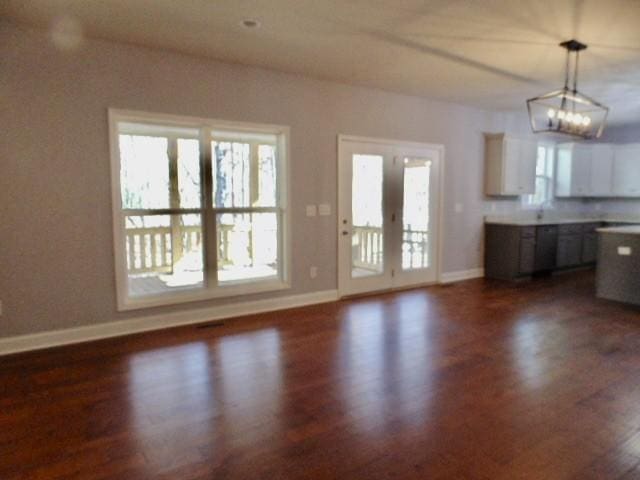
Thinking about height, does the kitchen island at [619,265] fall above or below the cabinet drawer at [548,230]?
below

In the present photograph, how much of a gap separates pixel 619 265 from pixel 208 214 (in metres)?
4.86

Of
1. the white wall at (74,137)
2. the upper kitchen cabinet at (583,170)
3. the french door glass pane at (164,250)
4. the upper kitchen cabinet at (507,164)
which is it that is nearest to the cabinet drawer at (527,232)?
the upper kitchen cabinet at (507,164)

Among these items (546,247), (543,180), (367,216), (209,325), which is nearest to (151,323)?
(209,325)

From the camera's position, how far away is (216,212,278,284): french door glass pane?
17.4 feet

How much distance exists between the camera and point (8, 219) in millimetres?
3398

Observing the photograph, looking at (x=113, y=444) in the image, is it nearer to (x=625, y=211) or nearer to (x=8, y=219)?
(x=8, y=219)

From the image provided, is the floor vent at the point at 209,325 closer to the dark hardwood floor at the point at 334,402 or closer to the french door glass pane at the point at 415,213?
the dark hardwood floor at the point at 334,402

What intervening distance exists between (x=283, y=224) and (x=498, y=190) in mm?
3737

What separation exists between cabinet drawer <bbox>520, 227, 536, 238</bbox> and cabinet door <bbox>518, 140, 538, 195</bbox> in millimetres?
741

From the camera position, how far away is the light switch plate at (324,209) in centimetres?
505

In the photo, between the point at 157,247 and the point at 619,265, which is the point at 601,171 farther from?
the point at 157,247

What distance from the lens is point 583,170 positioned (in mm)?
Result: 7773

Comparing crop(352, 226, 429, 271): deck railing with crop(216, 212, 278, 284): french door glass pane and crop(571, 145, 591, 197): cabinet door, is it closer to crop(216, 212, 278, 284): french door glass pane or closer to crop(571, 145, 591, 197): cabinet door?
crop(216, 212, 278, 284): french door glass pane

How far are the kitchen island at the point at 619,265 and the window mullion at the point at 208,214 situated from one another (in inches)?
183
